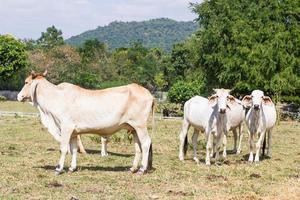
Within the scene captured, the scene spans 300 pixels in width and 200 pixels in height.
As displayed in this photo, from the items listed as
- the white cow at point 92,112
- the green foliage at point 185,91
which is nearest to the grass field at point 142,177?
the white cow at point 92,112

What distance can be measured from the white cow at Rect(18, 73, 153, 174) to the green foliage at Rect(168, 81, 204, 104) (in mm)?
33693

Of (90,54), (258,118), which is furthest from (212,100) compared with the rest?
(90,54)

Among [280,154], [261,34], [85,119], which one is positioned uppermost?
[261,34]

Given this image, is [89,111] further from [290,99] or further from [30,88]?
[290,99]

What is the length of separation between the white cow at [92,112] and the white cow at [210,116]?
2.23 meters

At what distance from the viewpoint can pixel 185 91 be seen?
1858 inches

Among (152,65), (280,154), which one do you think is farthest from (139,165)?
(152,65)

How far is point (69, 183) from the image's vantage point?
37.4 feet

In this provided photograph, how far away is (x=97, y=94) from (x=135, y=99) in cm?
94

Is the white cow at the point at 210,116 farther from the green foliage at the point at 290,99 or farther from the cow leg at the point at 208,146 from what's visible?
the green foliage at the point at 290,99

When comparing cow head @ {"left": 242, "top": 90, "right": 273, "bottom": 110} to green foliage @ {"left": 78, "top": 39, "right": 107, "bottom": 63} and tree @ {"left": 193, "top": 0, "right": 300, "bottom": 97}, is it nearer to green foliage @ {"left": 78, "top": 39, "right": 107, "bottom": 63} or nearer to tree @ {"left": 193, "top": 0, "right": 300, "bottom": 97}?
tree @ {"left": 193, "top": 0, "right": 300, "bottom": 97}

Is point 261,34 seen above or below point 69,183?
above

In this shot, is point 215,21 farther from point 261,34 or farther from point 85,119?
point 85,119

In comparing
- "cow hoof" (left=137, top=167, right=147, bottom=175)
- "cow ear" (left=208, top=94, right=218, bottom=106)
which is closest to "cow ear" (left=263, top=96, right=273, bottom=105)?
"cow ear" (left=208, top=94, right=218, bottom=106)
